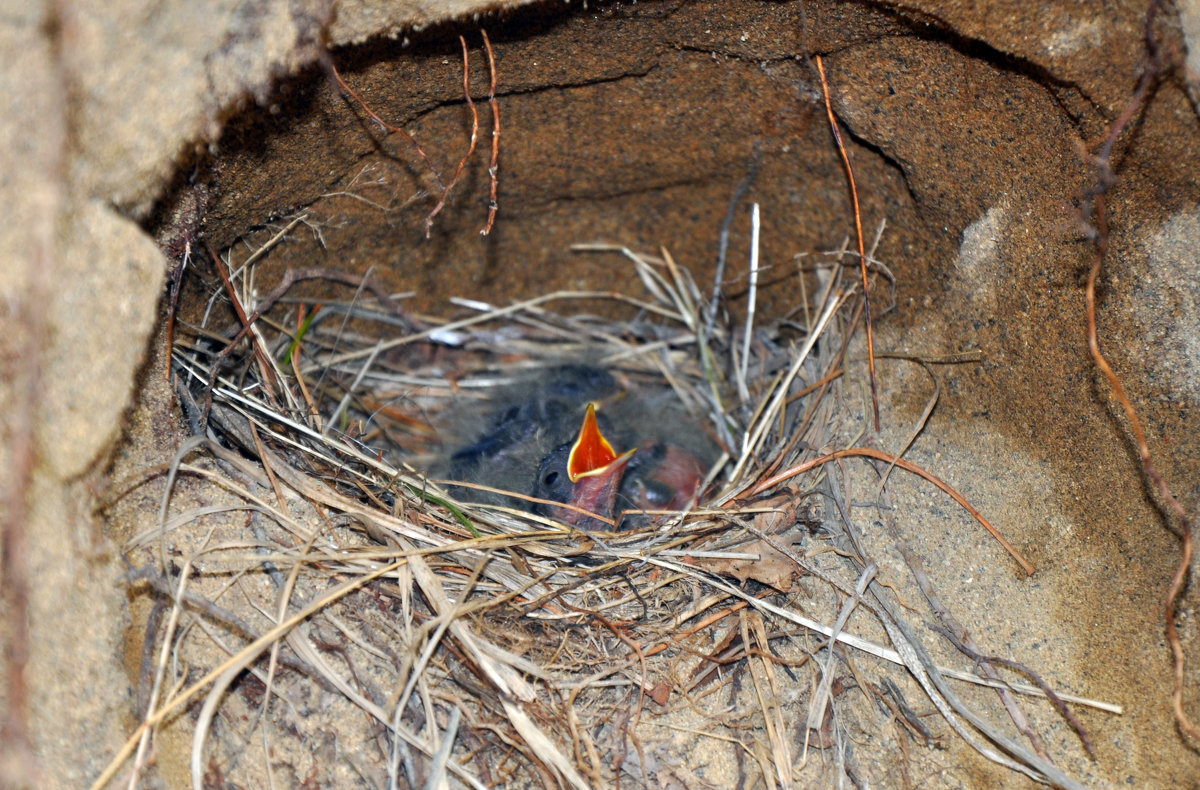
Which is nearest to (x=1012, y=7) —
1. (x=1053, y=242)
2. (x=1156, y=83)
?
(x=1156, y=83)

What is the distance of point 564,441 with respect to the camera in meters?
2.29

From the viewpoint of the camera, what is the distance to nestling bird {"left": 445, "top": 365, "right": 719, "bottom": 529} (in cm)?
207

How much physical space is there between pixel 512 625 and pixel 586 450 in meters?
0.62

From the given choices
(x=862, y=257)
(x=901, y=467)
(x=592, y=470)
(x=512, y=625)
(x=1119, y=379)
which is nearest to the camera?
(x=1119, y=379)

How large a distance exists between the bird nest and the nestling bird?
6.9 inches

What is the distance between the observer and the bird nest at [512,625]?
1.32 m

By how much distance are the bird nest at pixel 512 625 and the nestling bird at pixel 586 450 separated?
175mm

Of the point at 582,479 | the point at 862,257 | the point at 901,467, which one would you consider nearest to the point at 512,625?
the point at 582,479

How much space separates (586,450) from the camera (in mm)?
2057

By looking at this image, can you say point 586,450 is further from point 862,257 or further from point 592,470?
point 862,257

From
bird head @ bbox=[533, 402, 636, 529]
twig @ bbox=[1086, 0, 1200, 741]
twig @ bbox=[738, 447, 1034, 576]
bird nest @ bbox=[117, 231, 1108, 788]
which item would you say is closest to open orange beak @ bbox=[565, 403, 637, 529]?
bird head @ bbox=[533, 402, 636, 529]

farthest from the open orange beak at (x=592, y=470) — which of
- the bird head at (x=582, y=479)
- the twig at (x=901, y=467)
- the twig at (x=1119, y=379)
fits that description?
the twig at (x=1119, y=379)

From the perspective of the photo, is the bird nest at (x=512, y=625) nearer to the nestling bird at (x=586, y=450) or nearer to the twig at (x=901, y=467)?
the twig at (x=901, y=467)

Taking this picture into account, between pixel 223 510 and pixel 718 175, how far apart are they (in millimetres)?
1369
